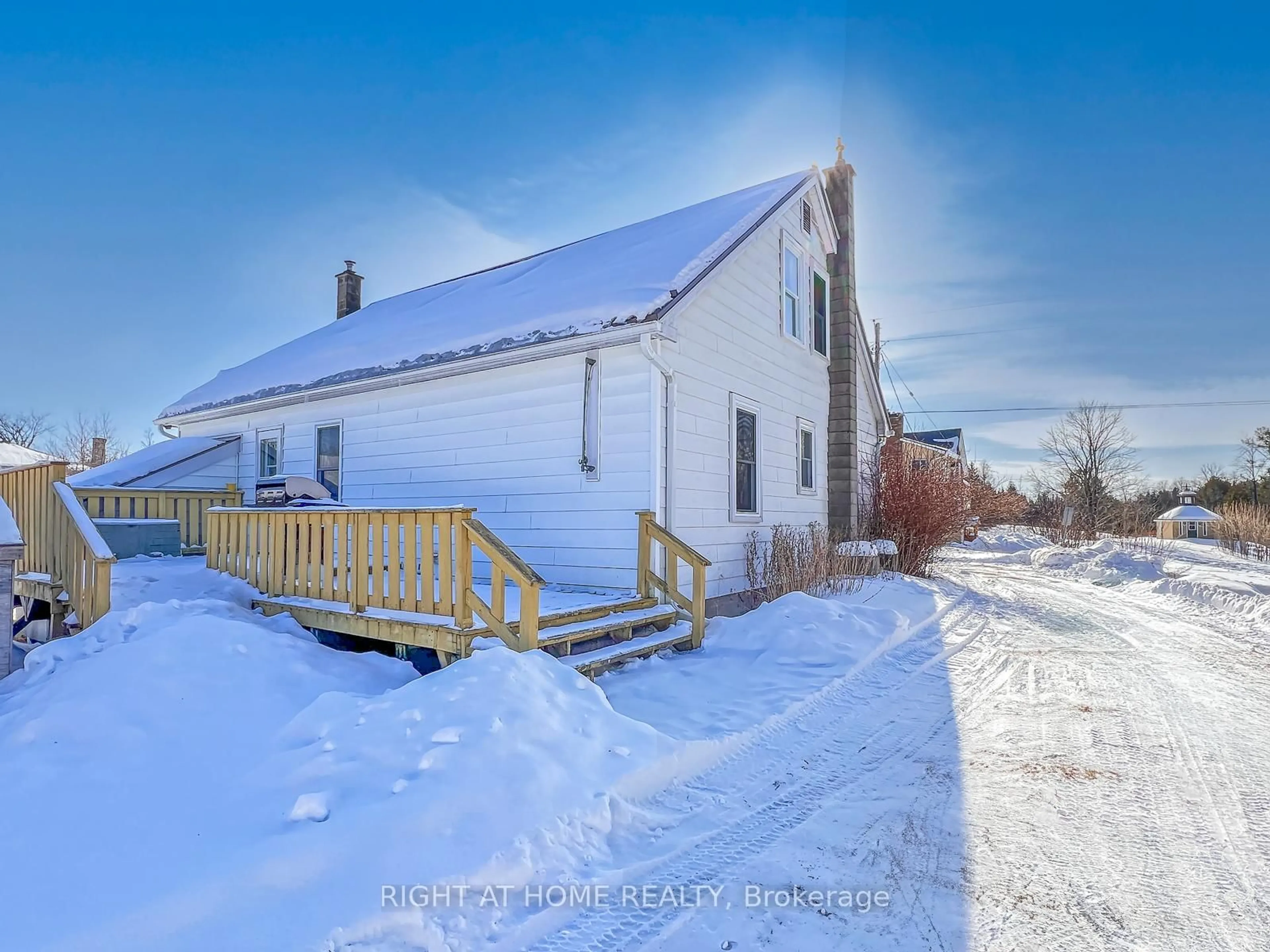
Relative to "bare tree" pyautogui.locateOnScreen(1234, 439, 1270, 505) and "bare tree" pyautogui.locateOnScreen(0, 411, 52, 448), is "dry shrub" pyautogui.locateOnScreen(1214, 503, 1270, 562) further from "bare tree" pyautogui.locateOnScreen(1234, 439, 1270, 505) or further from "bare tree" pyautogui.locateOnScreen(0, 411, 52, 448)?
"bare tree" pyautogui.locateOnScreen(0, 411, 52, 448)

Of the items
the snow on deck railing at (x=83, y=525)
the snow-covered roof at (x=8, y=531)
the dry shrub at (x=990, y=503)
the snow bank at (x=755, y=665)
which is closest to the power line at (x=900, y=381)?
the dry shrub at (x=990, y=503)

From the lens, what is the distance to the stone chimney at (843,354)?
12305mm

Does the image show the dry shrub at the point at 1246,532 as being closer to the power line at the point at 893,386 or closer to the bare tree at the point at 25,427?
the power line at the point at 893,386

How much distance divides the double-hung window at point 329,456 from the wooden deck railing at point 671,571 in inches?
235

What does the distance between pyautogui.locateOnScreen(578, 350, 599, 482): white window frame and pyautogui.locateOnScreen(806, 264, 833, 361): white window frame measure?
5.35m

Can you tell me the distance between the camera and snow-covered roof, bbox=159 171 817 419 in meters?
7.61

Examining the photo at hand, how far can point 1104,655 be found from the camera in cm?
705

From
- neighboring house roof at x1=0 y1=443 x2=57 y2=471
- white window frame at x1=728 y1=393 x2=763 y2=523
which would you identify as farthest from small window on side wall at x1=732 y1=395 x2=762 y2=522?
neighboring house roof at x1=0 y1=443 x2=57 y2=471

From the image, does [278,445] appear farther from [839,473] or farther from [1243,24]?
[1243,24]

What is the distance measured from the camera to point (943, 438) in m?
41.7

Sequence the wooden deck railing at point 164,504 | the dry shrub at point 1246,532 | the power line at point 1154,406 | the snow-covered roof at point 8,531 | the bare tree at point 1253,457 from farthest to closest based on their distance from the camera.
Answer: the bare tree at point 1253,457 < the power line at point 1154,406 < the dry shrub at point 1246,532 < the wooden deck railing at point 164,504 < the snow-covered roof at point 8,531

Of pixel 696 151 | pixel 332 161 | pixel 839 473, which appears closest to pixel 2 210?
pixel 332 161

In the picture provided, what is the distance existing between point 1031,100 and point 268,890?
48.1 feet

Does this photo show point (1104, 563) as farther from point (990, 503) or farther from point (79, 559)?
point (79, 559)
